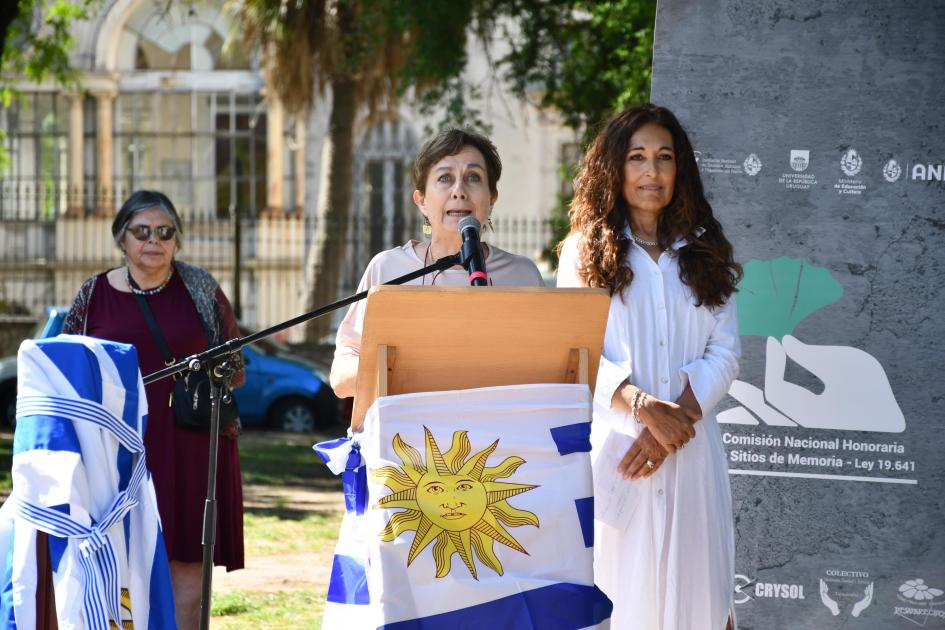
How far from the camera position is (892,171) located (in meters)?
5.62

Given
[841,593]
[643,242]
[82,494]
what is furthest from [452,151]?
[841,593]

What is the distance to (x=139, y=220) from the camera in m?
5.55

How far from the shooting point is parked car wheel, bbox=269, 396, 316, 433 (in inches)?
691

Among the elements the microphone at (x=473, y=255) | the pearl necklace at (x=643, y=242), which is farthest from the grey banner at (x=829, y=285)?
the microphone at (x=473, y=255)

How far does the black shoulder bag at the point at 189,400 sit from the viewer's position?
212 inches

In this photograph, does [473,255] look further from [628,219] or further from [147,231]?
[147,231]

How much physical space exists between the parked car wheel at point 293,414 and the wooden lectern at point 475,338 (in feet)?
45.8

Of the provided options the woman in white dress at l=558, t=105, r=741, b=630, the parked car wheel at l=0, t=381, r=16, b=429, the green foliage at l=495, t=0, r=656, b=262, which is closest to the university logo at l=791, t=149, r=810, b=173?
the woman in white dress at l=558, t=105, r=741, b=630

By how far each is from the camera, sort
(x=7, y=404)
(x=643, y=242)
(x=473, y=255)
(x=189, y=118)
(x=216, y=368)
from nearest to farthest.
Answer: (x=473, y=255)
(x=216, y=368)
(x=643, y=242)
(x=7, y=404)
(x=189, y=118)

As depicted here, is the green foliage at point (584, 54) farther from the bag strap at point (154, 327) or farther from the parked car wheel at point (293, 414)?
the bag strap at point (154, 327)

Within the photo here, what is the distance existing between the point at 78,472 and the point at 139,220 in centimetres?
226

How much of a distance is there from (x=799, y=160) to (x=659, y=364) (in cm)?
160

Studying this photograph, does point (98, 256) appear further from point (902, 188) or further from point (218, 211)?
point (902, 188)

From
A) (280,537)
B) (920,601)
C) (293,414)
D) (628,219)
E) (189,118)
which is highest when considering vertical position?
(189,118)
